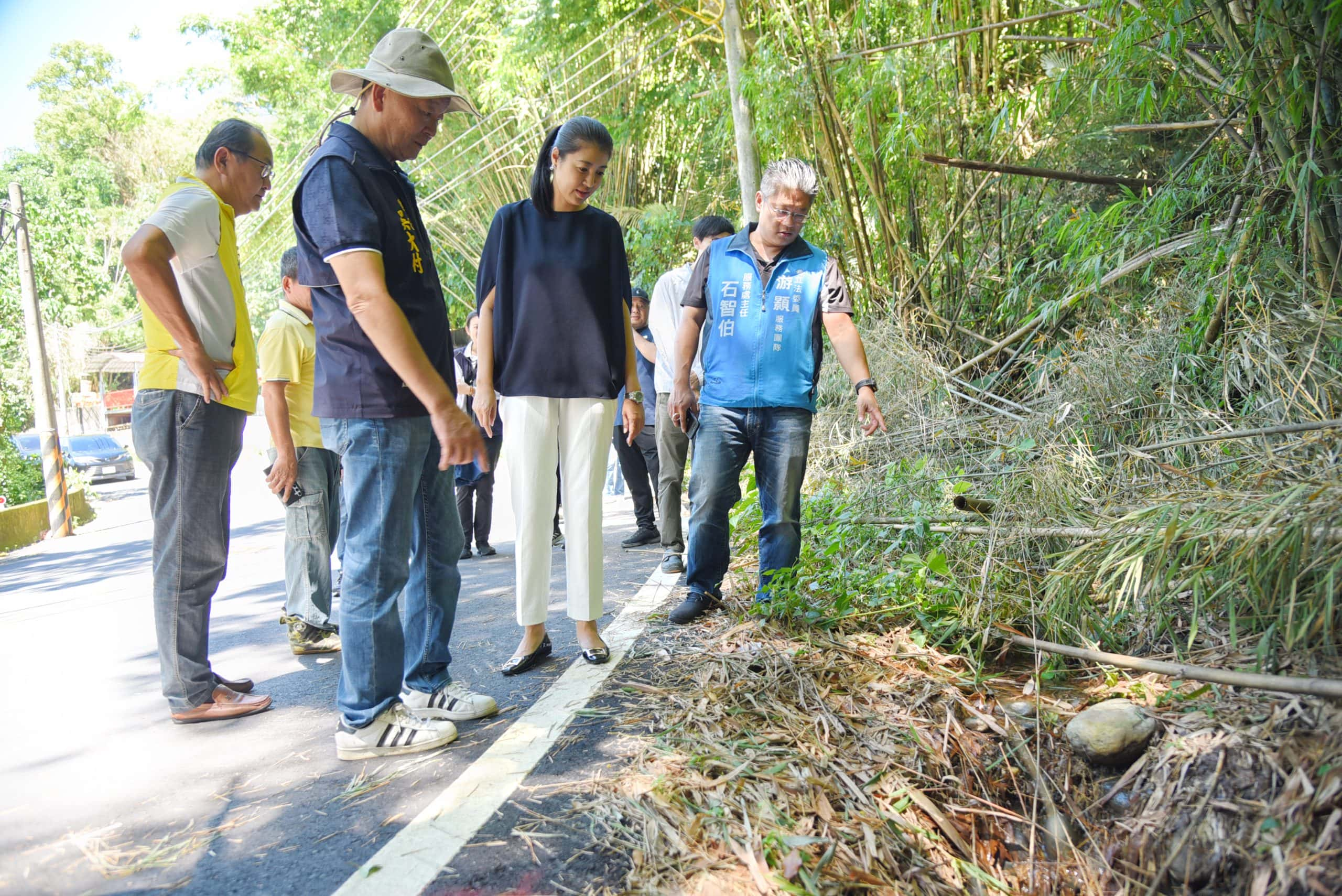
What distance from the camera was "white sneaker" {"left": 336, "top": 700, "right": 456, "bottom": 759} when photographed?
2613 millimetres

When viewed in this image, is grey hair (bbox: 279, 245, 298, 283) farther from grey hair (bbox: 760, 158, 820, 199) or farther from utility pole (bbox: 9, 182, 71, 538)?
utility pole (bbox: 9, 182, 71, 538)

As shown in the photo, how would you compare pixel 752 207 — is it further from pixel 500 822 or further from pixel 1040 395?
pixel 500 822

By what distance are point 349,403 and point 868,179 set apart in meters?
4.96

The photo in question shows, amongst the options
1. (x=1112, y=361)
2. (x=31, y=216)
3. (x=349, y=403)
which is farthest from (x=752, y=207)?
(x=31, y=216)

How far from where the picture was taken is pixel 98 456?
74.5ft

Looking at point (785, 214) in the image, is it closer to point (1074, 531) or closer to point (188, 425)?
point (1074, 531)

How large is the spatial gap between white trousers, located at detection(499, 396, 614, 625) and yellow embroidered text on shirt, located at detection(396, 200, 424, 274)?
0.75m

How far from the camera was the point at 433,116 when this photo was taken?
2727mm

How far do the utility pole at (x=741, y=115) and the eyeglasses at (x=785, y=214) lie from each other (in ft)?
13.1

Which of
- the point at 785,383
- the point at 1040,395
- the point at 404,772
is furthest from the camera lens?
the point at 1040,395

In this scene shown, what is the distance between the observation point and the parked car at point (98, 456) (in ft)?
74.0

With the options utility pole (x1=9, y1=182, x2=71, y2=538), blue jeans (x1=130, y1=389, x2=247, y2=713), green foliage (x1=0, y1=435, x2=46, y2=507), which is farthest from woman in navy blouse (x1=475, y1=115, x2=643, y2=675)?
green foliage (x1=0, y1=435, x2=46, y2=507)

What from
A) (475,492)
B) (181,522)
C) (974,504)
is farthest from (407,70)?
(475,492)

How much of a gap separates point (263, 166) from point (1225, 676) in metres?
3.48
